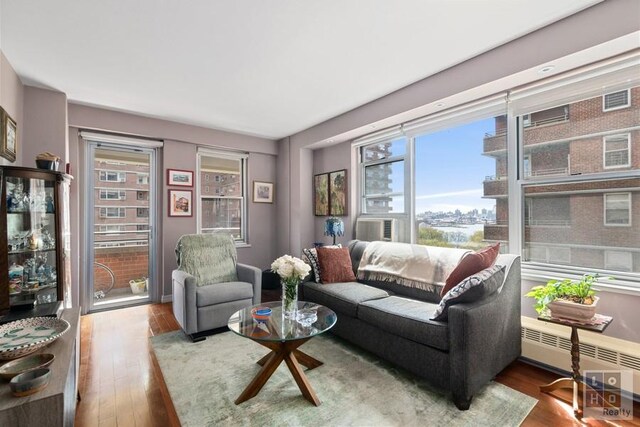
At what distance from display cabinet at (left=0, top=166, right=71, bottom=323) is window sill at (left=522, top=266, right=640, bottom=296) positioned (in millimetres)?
3701

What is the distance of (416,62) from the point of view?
101 inches

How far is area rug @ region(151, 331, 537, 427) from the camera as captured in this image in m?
1.78

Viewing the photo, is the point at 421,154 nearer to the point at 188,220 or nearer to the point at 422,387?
the point at 422,387

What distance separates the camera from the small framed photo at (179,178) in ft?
13.7

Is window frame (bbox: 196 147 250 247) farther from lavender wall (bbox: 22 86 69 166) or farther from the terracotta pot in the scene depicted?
the terracotta pot

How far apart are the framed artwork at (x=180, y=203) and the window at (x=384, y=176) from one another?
2554 mm

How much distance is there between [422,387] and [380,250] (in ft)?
4.98

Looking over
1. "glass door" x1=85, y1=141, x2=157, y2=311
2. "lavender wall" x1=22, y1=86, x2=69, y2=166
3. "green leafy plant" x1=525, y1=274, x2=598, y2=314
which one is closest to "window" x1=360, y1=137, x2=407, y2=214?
"green leafy plant" x1=525, y1=274, x2=598, y2=314


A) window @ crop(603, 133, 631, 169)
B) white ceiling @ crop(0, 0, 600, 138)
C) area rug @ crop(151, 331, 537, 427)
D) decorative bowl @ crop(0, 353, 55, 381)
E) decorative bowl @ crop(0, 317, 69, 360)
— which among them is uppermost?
white ceiling @ crop(0, 0, 600, 138)

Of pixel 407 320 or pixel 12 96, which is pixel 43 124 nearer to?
pixel 12 96

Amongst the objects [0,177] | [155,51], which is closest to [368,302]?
[155,51]

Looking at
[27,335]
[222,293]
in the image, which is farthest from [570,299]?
[27,335]

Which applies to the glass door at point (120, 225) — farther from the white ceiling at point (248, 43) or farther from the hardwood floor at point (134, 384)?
the white ceiling at point (248, 43)

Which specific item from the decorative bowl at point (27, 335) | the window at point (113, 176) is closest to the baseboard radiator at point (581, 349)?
the decorative bowl at point (27, 335)
